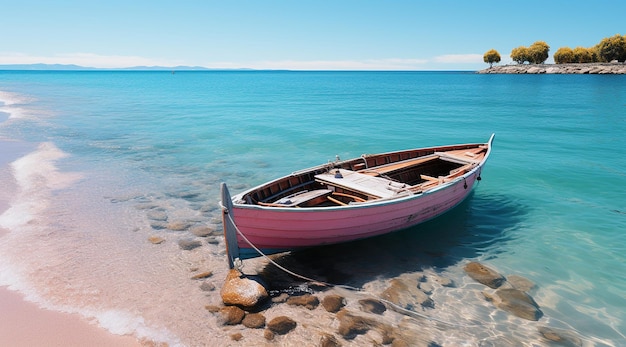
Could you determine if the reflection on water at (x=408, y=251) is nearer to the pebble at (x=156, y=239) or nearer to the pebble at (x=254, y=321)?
the pebble at (x=254, y=321)

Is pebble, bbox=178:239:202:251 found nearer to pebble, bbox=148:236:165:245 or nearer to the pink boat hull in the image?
pebble, bbox=148:236:165:245

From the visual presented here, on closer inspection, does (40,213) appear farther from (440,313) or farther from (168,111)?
(168,111)

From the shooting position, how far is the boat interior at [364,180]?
11.7m

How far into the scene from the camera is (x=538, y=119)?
1508 inches

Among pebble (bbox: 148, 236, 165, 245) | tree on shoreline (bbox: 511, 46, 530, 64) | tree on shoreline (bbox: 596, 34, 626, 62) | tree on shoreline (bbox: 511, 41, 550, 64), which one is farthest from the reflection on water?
tree on shoreline (bbox: 511, 46, 530, 64)

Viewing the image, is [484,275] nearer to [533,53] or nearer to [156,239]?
[156,239]

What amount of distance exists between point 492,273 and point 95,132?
107 ft

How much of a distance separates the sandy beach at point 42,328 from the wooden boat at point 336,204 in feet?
10.5

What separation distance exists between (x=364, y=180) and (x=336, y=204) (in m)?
1.33

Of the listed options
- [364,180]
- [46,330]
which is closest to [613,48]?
[364,180]

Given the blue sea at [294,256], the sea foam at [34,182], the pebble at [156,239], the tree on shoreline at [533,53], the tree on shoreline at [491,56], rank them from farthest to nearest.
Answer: the tree on shoreline at [491,56]
the tree on shoreline at [533,53]
the sea foam at [34,182]
the pebble at [156,239]
the blue sea at [294,256]

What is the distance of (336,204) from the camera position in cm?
1230

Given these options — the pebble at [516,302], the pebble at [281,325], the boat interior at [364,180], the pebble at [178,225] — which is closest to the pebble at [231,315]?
the pebble at [281,325]

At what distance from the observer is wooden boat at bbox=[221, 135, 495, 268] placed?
387 inches
